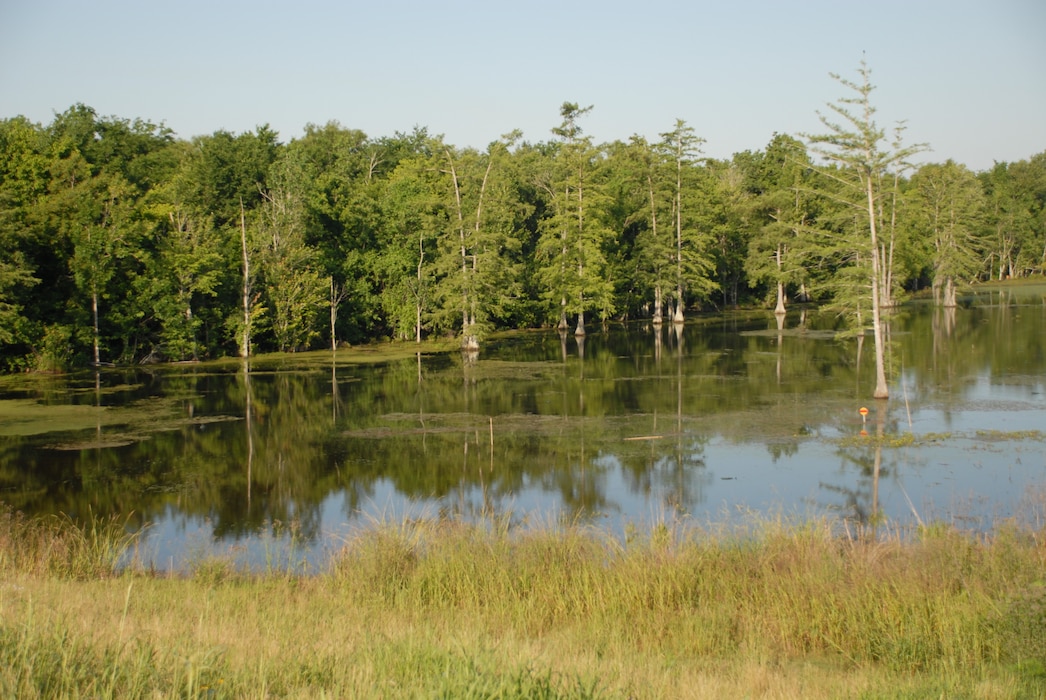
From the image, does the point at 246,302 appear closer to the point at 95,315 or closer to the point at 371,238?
the point at 95,315

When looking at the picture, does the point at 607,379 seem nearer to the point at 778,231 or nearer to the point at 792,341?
the point at 792,341

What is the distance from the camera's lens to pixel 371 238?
47.9 meters

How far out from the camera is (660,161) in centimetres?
5781

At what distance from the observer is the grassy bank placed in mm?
5230

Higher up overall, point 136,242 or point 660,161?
point 660,161

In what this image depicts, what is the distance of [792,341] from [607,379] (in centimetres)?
1569

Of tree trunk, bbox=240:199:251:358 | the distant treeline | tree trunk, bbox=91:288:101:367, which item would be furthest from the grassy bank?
tree trunk, bbox=240:199:251:358

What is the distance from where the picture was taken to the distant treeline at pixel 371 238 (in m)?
34.4

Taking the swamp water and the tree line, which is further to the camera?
the tree line

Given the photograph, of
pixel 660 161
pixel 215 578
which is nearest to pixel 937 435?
pixel 215 578

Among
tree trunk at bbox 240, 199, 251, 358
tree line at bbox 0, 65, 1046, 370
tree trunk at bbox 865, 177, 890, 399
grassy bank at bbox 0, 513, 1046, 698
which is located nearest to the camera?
grassy bank at bbox 0, 513, 1046, 698

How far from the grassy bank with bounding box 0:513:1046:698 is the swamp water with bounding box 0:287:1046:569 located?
5.51ft

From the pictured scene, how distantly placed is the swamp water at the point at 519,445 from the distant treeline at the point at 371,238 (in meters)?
3.53

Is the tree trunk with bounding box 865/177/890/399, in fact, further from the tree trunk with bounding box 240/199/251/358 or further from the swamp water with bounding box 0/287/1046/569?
the tree trunk with bounding box 240/199/251/358
